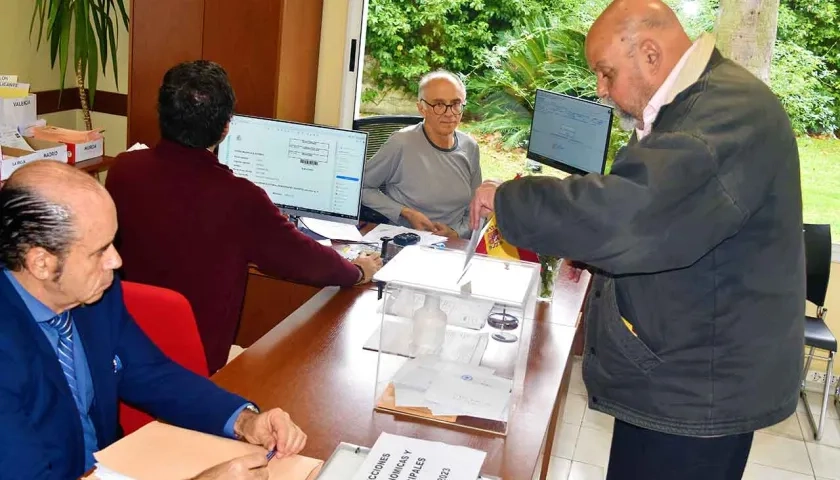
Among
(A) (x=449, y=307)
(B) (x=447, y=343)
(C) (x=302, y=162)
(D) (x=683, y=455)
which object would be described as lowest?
(D) (x=683, y=455)

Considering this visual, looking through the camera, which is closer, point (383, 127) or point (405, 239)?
point (405, 239)

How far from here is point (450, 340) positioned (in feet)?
6.81

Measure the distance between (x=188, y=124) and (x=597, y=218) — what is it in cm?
123

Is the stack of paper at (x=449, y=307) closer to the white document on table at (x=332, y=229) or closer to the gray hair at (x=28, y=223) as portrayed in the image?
the gray hair at (x=28, y=223)

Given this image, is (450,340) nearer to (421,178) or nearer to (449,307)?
(449,307)

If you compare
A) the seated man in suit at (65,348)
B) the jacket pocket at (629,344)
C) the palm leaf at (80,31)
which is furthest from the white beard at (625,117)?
the palm leaf at (80,31)

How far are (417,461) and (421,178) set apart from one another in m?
2.16

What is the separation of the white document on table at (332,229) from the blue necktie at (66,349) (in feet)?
5.01

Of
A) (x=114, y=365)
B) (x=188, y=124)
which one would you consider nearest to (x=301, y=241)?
(x=188, y=124)

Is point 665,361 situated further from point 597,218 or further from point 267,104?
point 267,104

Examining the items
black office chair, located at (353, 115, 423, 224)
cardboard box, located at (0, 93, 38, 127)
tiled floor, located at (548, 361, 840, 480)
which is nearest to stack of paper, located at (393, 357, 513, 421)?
tiled floor, located at (548, 361, 840, 480)

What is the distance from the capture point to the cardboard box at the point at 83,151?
410 centimetres

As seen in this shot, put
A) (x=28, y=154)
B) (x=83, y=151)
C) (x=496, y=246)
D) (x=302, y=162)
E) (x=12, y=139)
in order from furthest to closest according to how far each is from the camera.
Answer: (x=83, y=151)
(x=12, y=139)
(x=28, y=154)
(x=302, y=162)
(x=496, y=246)

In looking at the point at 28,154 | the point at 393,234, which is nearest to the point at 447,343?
the point at 393,234
